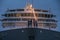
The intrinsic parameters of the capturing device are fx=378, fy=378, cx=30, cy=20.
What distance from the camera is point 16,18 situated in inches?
873

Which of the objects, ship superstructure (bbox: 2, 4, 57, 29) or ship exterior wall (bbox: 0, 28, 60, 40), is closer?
ship exterior wall (bbox: 0, 28, 60, 40)

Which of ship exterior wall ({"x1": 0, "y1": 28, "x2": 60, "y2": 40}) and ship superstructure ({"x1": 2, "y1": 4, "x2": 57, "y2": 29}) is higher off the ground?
ship superstructure ({"x1": 2, "y1": 4, "x2": 57, "y2": 29})

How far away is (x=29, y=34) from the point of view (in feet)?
67.6

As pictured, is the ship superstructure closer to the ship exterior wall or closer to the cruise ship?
the cruise ship

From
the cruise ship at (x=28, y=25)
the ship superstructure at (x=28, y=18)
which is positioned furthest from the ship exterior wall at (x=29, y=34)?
the ship superstructure at (x=28, y=18)

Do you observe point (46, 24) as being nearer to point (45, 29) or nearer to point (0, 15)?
point (45, 29)

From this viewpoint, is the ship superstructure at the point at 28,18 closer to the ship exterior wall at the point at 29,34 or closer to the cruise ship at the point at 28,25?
the cruise ship at the point at 28,25

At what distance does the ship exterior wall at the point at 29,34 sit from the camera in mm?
20625

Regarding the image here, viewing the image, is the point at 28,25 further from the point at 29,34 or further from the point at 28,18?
the point at 28,18

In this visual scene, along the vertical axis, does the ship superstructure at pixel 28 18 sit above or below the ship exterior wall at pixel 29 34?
above

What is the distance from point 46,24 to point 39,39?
1.43 m

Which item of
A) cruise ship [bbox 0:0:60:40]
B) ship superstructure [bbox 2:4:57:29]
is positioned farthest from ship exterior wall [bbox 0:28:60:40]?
ship superstructure [bbox 2:4:57:29]

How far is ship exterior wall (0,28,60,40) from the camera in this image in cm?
2062

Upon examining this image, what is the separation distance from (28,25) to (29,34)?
0.55 metres
